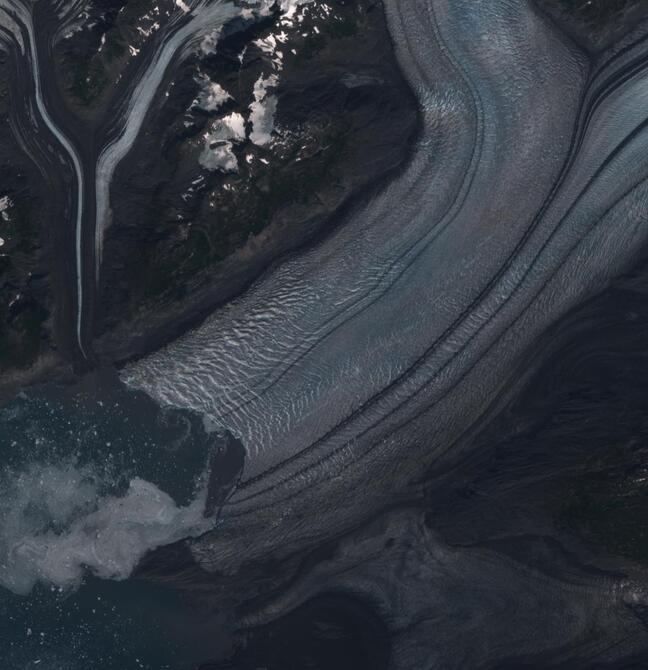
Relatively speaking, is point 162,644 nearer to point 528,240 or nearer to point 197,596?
point 197,596

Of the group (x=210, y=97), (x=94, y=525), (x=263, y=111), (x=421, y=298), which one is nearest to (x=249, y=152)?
(x=263, y=111)

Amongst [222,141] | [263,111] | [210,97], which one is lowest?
[222,141]

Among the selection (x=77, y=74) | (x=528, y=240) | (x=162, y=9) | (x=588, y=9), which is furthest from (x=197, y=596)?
(x=588, y=9)

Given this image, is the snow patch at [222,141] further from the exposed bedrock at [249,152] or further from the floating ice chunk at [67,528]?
the floating ice chunk at [67,528]

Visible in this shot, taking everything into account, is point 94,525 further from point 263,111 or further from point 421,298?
point 263,111

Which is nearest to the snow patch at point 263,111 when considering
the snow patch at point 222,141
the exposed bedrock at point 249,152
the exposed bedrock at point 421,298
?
the exposed bedrock at point 249,152

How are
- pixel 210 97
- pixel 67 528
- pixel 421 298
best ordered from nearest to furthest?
pixel 210 97 → pixel 67 528 → pixel 421 298

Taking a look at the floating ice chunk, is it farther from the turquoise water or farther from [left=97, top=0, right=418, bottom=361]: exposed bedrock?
[left=97, top=0, right=418, bottom=361]: exposed bedrock

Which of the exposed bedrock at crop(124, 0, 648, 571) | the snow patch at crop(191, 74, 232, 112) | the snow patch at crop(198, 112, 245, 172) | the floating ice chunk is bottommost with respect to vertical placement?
the floating ice chunk

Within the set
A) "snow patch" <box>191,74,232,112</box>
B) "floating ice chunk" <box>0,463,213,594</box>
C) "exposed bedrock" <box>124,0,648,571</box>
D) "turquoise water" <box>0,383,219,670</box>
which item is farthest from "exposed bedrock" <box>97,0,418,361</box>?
"floating ice chunk" <box>0,463,213,594</box>
